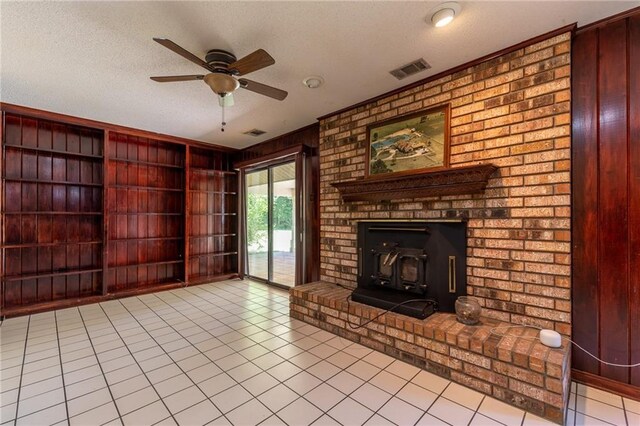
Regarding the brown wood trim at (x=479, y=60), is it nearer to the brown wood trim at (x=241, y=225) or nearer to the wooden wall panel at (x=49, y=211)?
the brown wood trim at (x=241, y=225)

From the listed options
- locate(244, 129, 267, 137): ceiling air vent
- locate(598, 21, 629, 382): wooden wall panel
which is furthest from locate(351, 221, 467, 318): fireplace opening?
locate(244, 129, 267, 137): ceiling air vent

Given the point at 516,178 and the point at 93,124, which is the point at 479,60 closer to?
the point at 516,178

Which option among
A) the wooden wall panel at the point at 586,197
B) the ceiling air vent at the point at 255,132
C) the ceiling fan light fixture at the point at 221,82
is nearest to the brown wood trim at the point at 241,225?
the ceiling air vent at the point at 255,132

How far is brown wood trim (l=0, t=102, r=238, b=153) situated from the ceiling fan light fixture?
9.65ft

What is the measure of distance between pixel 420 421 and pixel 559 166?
2037mm

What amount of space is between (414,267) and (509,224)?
0.89 metres

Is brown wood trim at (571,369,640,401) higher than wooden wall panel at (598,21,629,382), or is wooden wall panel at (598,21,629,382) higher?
wooden wall panel at (598,21,629,382)

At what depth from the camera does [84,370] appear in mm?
2277

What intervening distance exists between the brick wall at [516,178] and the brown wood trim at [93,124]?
4050mm

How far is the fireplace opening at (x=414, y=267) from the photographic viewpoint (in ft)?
8.17

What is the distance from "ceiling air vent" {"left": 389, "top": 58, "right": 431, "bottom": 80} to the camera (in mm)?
2516

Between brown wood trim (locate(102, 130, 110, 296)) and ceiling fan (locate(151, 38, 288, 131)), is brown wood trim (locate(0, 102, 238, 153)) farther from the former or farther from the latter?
ceiling fan (locate(151, 38, 288, 131))

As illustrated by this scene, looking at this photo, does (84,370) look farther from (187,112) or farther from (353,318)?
(187,112)

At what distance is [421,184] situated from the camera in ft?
8.79
